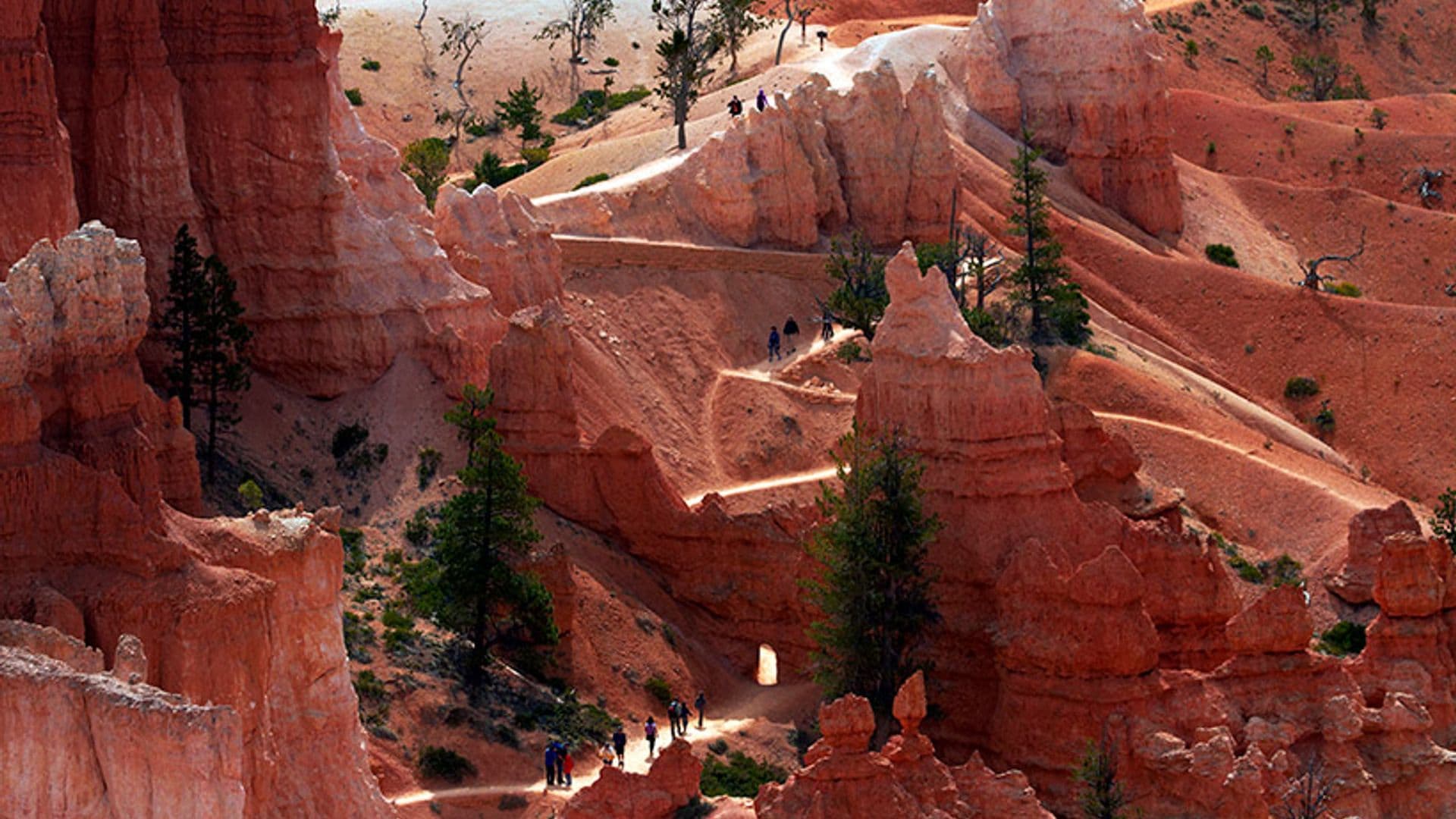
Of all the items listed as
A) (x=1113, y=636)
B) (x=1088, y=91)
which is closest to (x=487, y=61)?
(x=1088, y=91)

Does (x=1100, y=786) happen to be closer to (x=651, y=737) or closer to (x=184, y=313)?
(x=651, y=737)

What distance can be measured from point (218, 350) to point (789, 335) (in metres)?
30.2

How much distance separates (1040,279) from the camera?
309 feet

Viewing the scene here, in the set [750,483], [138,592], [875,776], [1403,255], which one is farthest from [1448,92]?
[138,592]

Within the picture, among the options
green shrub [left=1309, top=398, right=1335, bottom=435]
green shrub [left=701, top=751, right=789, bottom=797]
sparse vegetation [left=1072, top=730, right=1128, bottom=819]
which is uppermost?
sparse vegetation [left=1072, top=730, right=1128, bottom=819]

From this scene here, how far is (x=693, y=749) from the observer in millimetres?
62000

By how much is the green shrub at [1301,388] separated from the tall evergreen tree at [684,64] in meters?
22.3

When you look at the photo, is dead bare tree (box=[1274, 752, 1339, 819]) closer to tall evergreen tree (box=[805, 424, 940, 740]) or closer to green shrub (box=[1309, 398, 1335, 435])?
tall evergreen tree (box=[805, 424, 940, 740])

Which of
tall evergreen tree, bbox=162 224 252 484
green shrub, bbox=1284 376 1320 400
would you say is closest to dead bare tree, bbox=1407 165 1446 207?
green shrub, bbox=1284 376 1320 400

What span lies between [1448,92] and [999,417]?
9553 centimetres

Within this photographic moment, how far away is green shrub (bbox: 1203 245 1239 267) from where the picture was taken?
383 ft

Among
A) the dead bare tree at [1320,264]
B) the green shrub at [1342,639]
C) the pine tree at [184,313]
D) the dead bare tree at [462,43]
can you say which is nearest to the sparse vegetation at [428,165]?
the dead bare tree at [462,43]

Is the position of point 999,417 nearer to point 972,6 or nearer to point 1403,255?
point 1403,255

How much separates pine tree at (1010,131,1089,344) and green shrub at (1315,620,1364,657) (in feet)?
59.5
